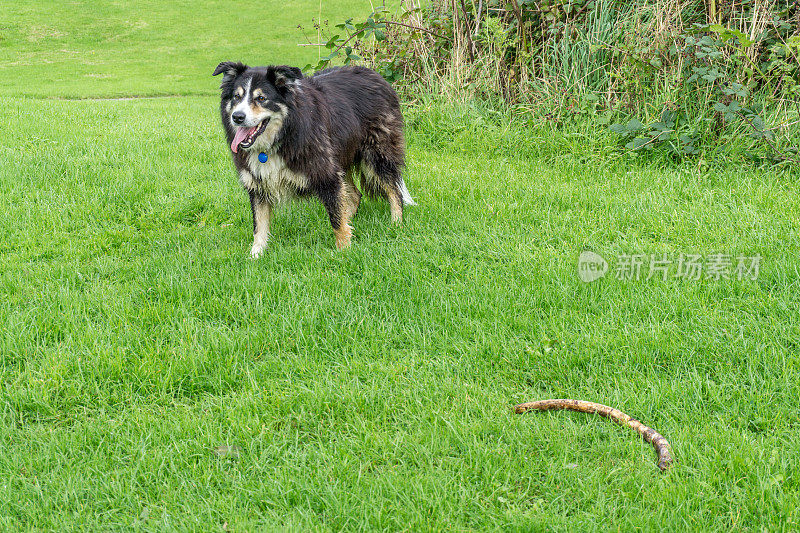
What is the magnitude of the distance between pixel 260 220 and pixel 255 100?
2.94ft

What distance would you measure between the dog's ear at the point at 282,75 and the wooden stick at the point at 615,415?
2644 millimetres

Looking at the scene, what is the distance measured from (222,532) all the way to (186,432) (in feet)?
1.94

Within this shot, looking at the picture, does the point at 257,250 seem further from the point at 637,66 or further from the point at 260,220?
the point at 637,66

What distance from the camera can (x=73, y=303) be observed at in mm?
3627

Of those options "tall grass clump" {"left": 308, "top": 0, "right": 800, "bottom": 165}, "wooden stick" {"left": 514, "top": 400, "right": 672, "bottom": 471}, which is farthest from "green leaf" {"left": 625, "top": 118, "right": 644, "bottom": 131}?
"wooden stick" {"left": 514, "top": 400, "right": 672, "bottom": 471}

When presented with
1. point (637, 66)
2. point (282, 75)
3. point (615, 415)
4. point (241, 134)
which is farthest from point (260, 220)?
point (637, 66)

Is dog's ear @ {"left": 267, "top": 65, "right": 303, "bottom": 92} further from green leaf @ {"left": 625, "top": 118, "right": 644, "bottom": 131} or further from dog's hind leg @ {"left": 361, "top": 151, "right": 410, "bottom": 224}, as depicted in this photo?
green leaf @ {"left": 625, "top": 118, "right": 644, "bottom": 131}

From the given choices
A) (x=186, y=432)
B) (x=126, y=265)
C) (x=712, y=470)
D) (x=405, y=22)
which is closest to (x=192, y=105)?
(x=405, y=22)

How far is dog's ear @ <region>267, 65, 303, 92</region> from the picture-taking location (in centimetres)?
416

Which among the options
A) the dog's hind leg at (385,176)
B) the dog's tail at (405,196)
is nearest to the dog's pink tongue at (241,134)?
the dog's hind leg at (385,176)

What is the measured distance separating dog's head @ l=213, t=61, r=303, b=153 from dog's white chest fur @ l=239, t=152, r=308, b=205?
0.44ft

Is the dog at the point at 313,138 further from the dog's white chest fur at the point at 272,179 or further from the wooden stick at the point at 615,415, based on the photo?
the wooden stick at the point at 615,415

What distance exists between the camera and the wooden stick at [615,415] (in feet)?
7.85

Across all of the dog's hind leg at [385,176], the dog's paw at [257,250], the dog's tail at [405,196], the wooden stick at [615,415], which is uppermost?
the dog's hind leg at [385,176]
